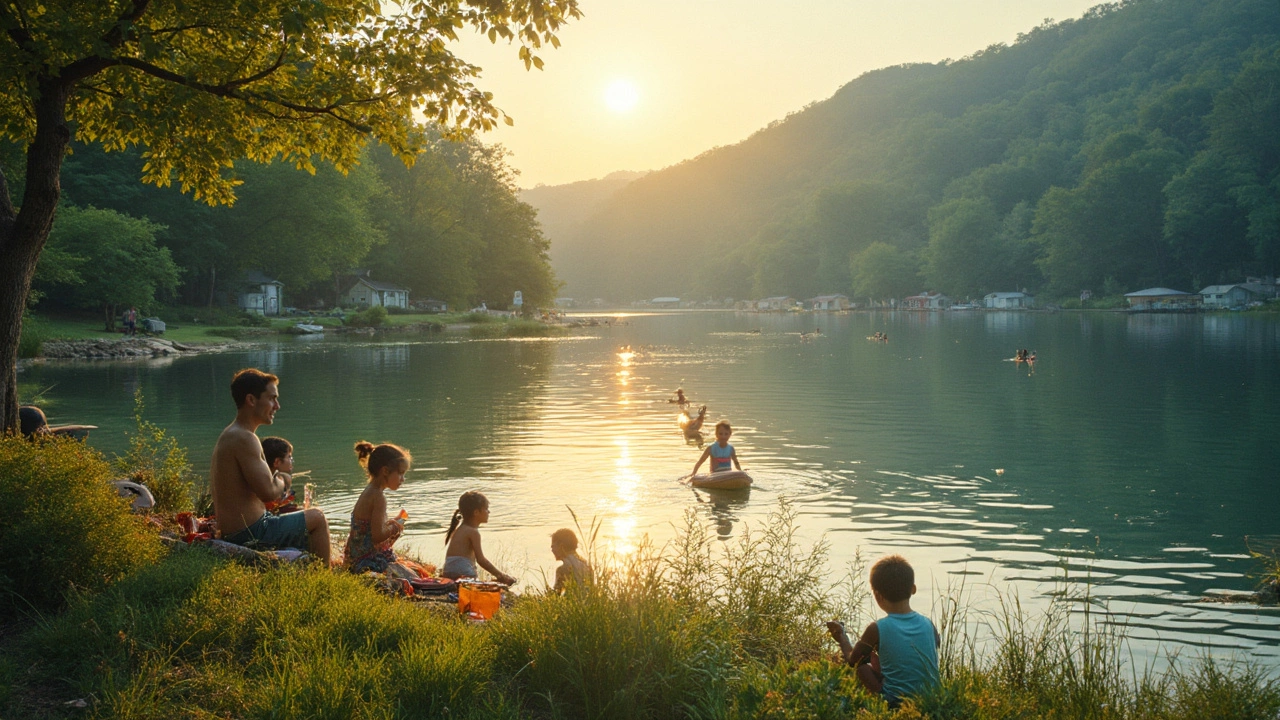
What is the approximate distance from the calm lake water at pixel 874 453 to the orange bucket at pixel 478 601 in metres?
3.58

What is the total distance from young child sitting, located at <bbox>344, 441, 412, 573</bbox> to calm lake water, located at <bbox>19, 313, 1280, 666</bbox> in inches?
120

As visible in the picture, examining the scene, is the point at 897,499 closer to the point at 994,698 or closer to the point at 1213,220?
the point at 994,698

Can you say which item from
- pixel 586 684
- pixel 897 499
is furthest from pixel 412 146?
pixel 897 499

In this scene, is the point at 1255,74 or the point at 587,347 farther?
the point at 1255,74

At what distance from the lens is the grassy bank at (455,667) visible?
5012mm

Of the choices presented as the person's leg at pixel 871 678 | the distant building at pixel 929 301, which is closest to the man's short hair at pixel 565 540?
the person's leg at pixel 871 678

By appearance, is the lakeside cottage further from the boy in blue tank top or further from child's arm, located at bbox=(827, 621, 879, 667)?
child's arm, located at bbox=(827, 621, 879, 667)

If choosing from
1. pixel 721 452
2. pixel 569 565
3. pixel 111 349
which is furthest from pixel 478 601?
pixel 111 349

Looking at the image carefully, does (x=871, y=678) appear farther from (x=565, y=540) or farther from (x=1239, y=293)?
(x=1239, y=293)

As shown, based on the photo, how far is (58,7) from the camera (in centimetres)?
950

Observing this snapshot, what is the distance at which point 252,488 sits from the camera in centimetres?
823

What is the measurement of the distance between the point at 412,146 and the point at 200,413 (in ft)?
60.1

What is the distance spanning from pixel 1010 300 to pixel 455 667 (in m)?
159

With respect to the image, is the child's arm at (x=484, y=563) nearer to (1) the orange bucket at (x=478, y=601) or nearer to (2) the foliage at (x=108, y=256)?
(1) the orange bucket at (x=478, y=601)
